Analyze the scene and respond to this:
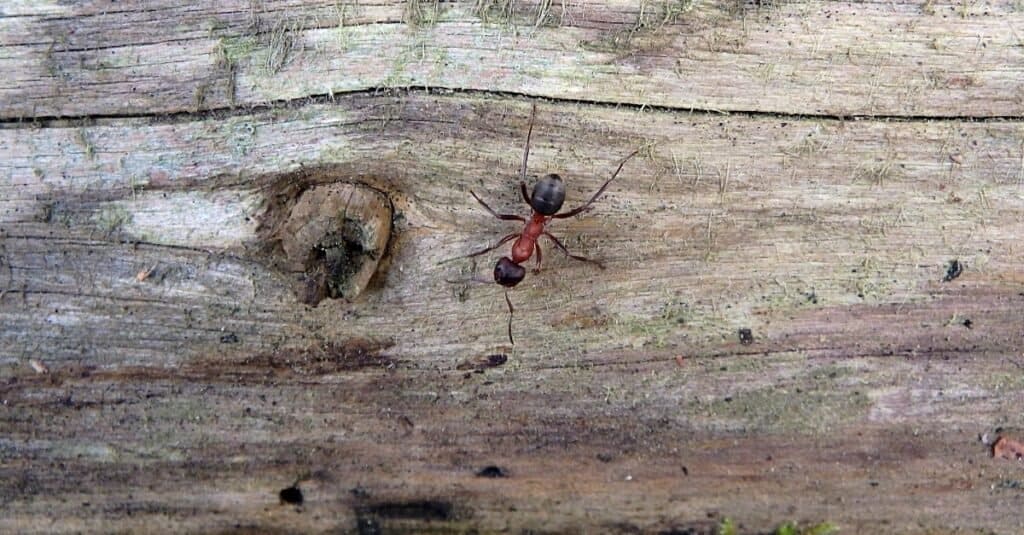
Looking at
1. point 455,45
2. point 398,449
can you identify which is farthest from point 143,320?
point 455,45

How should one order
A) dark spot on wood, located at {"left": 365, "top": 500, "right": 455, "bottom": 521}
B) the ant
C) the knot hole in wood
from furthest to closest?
dark spot on wood, located at {"left": 365, "top": 500, "right": 455, "bottom": 521} → the ant → the knot hole in wood

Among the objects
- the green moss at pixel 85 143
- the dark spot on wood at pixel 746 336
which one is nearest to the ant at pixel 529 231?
the dark spot on wood at pixel 746 336

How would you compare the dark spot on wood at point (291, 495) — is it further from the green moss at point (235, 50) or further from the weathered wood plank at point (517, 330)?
the green moss at point (235, 50)

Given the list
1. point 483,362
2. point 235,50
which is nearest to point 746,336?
point 483,362

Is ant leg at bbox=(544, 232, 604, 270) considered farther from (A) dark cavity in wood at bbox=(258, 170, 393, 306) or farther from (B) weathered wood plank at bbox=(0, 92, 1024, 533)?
(A) dark cavity in wood at bbox=(258, 170, 393, 306)

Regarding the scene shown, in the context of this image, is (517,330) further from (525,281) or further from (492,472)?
(492,472)

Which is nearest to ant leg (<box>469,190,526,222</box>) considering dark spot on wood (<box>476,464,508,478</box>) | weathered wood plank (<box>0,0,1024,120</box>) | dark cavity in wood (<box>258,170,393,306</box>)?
dark cavity in wood (<box>258,170,393,306</box>)
